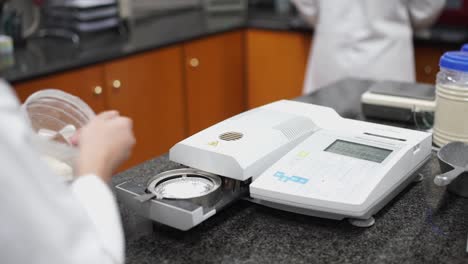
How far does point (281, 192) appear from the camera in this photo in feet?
3.04

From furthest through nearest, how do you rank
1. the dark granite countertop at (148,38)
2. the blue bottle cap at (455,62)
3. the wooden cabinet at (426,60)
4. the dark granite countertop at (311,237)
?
the wooden cabinet at (426,60) → the dark granite countertop at (148,38) → the blue bottle cap at (455,62) → the dark granite countertop at (311,237)

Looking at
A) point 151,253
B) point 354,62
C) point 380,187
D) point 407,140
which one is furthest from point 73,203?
point 354,62

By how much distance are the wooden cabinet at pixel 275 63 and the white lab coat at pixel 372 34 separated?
0.38 m

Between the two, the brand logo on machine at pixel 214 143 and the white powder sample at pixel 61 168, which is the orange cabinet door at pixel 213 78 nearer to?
the brand logo on machine at pixel 214 143

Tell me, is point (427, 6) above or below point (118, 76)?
above

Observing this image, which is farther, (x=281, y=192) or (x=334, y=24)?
(x=334, y=24)

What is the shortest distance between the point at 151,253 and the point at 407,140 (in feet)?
1.66

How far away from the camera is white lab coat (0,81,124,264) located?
59cm

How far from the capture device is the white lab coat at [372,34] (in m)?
2.39

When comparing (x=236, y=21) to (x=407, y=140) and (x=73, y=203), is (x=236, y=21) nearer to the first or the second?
(x=407, y=140)

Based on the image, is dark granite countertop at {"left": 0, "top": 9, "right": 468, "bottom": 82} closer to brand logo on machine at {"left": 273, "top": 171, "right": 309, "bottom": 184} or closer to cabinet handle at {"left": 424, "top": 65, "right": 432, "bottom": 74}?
cabinet handle at {"left": 424, "top": 65, "right": 432, "bottom": 74}

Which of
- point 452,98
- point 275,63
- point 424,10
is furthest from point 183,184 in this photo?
point 275,63

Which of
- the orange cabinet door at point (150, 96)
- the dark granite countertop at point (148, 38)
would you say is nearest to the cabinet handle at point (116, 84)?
the orange cabinet door at point (150, 96)

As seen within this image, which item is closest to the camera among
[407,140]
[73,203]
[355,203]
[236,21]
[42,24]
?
[73,203]
